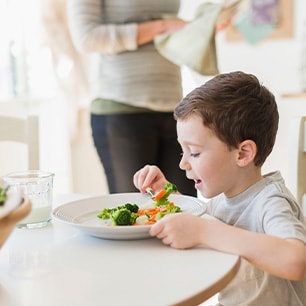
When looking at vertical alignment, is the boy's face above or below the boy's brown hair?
below

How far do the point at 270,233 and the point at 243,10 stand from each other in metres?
2.16

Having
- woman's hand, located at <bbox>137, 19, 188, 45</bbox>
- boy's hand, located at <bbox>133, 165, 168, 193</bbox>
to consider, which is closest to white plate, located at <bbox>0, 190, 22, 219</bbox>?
boy's hand, located at <bbox>133, 165, 168, 193</bbox>

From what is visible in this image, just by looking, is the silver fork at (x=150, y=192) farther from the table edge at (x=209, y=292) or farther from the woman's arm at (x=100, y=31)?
the woman's arm at (x=100, y=31)

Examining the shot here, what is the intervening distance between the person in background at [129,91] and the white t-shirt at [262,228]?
0.66 m

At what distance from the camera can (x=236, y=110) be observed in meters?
1.06

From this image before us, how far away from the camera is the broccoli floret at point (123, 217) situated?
929mm

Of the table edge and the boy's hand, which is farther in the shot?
the boy's hand

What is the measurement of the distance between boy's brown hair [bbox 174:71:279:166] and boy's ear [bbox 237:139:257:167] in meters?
0.01

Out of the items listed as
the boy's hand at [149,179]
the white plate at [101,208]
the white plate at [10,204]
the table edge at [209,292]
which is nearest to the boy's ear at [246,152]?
the white plate at [101,208]

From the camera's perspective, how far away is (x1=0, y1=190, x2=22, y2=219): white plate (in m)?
0.58

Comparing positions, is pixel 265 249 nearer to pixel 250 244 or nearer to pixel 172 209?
pixel 250 244


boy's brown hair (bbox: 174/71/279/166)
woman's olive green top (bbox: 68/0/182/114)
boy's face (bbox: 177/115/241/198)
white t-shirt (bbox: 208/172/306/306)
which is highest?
woman's olive green top (bbox: 68/0/182/114)

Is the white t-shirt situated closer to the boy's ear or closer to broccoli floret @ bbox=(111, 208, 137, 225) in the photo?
the boy's ear

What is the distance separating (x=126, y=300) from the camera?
2.14 ft
